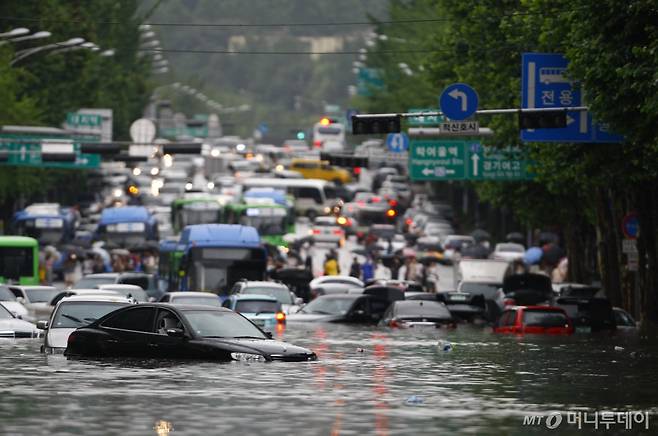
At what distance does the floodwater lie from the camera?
774 inches

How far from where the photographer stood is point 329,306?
50.5 m

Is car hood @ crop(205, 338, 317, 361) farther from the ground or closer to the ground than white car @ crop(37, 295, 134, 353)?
closer to the ground

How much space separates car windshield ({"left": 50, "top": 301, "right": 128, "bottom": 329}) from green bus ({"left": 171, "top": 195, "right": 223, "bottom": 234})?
58.5 metres

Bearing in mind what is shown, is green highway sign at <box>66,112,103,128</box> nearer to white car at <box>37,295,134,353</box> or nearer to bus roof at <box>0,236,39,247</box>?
bus roof at <box>0,236,39,247</box>

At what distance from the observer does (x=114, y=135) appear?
407 ft

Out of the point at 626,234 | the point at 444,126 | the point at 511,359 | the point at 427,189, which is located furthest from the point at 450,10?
the point at 427,189

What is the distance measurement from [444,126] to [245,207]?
47.9m

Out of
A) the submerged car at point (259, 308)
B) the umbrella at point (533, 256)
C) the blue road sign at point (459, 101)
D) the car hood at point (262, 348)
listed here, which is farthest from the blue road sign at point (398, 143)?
the car hood at point (262, 348)

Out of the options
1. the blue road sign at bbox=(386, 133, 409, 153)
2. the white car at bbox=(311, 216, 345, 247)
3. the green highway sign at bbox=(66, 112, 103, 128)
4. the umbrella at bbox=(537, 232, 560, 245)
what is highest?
the green highway sign at bbox=(66, 112, 103, 128)

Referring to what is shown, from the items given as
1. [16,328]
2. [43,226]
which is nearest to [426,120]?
[43,226]

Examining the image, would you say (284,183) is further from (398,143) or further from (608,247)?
(608,247)

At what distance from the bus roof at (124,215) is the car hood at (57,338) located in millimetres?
58287

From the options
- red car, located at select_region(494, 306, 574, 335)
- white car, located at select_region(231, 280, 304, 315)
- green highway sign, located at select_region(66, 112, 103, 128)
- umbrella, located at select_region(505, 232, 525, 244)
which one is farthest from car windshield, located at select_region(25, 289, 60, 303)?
umbrella, located at select_region(505, 232, 525, 244)

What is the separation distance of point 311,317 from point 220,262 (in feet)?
26.4
